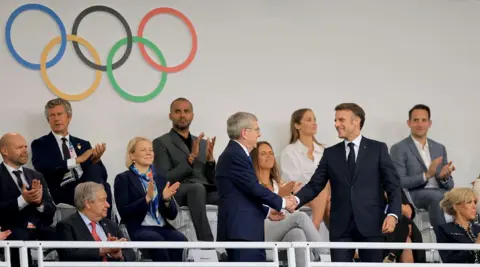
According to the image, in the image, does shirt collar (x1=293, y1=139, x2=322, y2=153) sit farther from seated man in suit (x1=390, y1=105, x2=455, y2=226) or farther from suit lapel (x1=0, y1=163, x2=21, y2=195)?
suit lapel (x1=0, y1=163, x2=21, y2=195)

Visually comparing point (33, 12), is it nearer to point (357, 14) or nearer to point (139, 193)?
point (139, 193)

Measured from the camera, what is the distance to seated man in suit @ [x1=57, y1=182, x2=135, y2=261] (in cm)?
786

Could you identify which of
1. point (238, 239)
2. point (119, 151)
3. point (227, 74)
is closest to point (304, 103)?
point (227, 74)

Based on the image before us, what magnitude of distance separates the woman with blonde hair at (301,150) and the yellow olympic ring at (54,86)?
5.98 feet

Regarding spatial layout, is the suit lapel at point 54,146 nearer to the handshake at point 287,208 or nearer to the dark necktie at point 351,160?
the handshake at point 287,208

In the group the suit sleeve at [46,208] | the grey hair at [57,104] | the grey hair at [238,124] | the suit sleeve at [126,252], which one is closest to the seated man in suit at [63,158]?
the grey hair at [57,104]

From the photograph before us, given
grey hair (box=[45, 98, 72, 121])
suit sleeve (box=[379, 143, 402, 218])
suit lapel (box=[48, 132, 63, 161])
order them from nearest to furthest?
suit sleeve (box=[379, 143, 402, 218]) < suit lapel (box=[48, 132, 63, 161]) < grey hair (box=[45, 98, 72, 121])

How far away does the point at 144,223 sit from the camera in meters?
8.94

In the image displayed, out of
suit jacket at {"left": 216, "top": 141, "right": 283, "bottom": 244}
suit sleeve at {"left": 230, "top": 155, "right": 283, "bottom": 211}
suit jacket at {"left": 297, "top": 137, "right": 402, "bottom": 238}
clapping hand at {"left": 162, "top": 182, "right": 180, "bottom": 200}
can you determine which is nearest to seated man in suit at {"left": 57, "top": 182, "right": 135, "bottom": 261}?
clapping hand at {"left": 162, "top": 182, "right": 180, "bottom": 200}

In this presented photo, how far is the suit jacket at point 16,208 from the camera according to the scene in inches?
332

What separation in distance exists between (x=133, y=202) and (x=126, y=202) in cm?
A: 7

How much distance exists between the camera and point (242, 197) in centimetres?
810

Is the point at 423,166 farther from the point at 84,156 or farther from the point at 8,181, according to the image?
the point at 8,181

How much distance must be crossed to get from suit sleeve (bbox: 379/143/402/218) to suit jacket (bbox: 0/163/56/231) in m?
2.50
